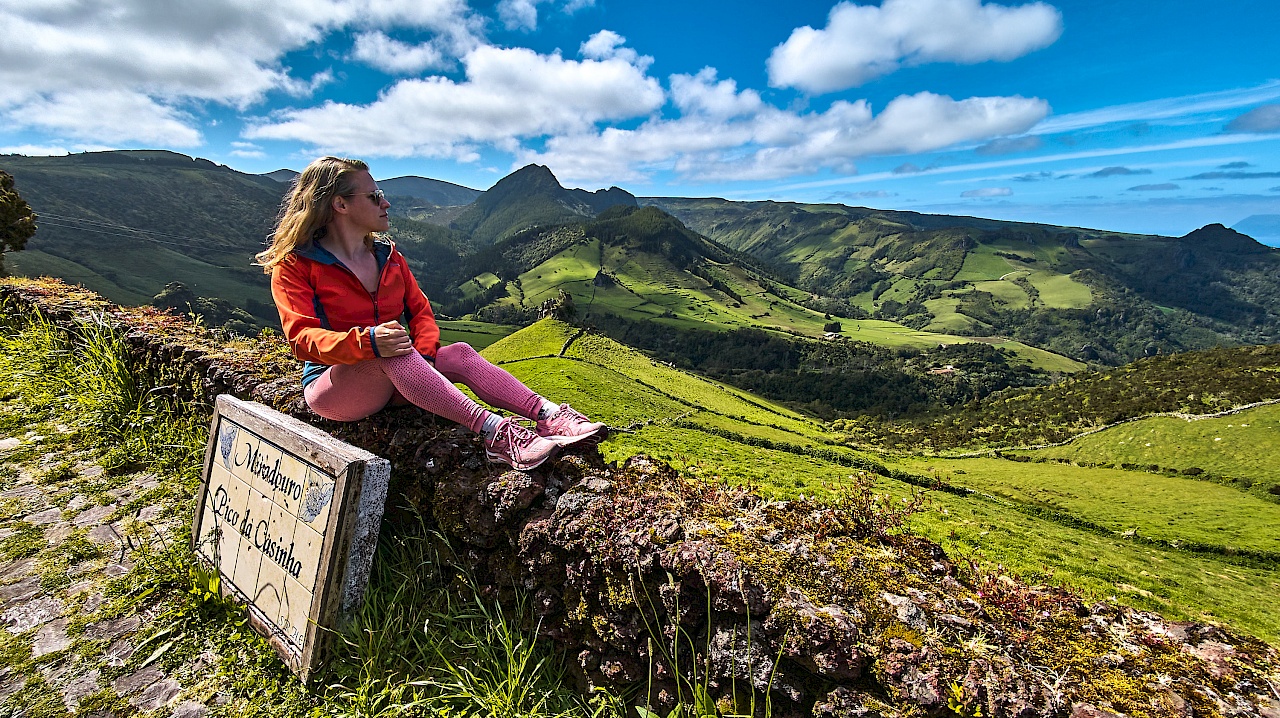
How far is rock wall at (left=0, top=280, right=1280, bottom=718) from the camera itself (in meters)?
1.92

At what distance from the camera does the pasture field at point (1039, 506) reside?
1206 centimetres

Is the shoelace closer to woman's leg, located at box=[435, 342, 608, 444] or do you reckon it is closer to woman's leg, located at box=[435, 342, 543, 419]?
woman's leg, located at box=[435, 342, 608, 444]

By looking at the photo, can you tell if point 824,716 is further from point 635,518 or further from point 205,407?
point 205,407

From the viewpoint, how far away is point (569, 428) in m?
3.75

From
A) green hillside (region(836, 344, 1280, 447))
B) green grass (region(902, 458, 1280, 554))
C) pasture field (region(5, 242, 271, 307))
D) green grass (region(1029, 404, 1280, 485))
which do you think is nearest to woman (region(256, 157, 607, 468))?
green grass (region(902, 458, 1280, 554))

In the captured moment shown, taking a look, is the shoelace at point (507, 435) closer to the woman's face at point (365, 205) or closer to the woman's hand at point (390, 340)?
the woman's hand at point (390, 340)

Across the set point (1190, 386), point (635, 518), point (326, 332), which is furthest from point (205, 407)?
point (1190, 386)

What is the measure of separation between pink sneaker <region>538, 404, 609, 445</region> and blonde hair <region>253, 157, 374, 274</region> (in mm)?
2271

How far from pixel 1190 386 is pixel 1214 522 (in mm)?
47184

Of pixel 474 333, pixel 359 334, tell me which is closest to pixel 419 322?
pixel 359 334

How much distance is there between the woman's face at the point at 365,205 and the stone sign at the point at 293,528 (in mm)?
1593

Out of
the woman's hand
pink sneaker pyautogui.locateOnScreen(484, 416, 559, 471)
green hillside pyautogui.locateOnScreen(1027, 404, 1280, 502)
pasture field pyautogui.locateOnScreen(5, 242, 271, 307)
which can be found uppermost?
the woman's hand

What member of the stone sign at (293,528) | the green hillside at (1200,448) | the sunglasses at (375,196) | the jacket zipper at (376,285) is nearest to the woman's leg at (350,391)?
the stone sign at (293,528)

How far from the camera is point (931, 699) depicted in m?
1.93
